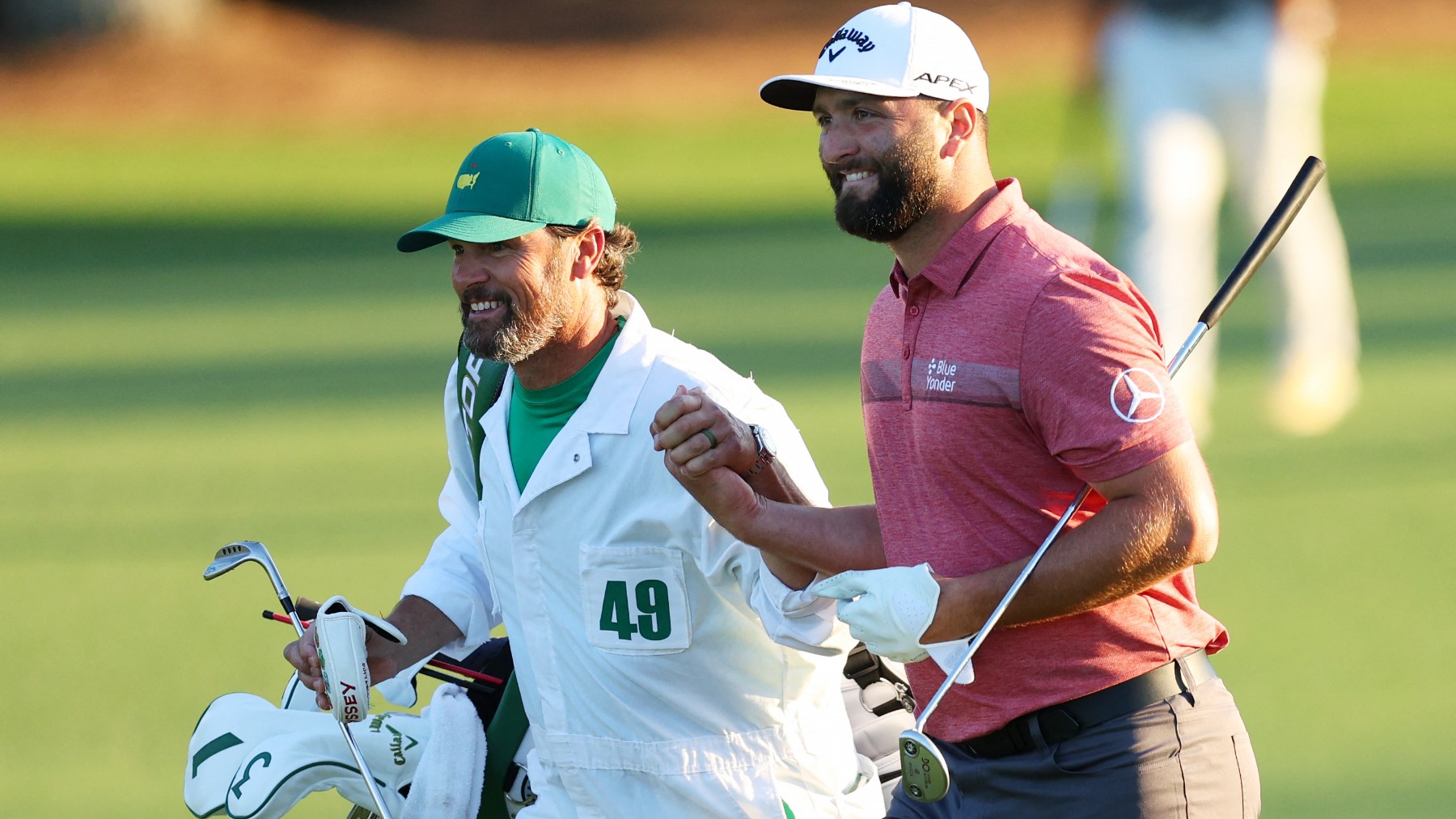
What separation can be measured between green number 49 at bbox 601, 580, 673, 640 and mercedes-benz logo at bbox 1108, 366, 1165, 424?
127 cm

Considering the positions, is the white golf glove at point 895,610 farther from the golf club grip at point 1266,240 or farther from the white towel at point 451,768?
the white towel at point 451,768

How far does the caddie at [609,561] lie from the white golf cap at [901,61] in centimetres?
79

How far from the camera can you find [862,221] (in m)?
3.85

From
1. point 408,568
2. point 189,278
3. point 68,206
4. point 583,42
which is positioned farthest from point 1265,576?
point 583,42

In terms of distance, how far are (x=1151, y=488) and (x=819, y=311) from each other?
11.7 m

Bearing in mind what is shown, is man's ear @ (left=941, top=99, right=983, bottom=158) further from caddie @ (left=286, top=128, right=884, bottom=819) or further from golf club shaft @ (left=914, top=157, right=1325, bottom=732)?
caddie @ (left=286, top=128, right=884, bottom=819)

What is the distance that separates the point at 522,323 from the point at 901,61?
113 centimetres

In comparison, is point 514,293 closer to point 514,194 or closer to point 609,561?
point 514,194

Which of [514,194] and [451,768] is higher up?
[514,194]

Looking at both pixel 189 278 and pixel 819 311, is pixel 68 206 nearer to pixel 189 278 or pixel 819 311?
pixel 189 278

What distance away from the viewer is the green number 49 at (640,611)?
4.40 meters

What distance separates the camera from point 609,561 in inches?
174

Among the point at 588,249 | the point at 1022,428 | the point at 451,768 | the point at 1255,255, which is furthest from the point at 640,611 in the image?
the point at 1255,255

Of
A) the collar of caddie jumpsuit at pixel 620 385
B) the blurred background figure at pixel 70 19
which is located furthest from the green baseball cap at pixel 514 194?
the blurred background figure at pixel 70 19
